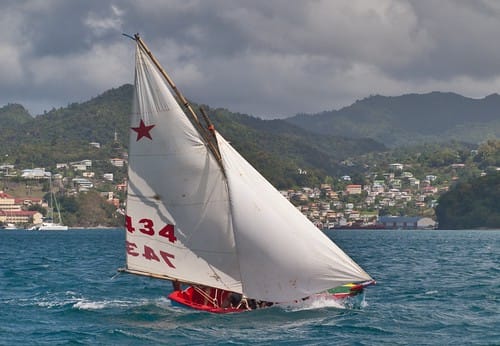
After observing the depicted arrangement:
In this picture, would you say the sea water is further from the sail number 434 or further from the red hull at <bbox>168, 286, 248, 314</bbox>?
the sail number 434

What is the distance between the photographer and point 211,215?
125 feet

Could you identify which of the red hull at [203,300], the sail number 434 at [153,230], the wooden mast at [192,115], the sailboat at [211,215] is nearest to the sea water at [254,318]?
the red hull at [203,300]

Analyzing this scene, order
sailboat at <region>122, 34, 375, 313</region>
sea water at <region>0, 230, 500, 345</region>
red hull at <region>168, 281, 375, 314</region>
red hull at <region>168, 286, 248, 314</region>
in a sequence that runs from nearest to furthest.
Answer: sea water at <region>0, 230, 500, 345</region> < sailboat at <region>122, 34, 375, 313</region> < red hull at <region>168, 286, 248, 314</region> < red hull at <region>168, 281, 375, 314</region>

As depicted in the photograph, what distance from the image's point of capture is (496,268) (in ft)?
233

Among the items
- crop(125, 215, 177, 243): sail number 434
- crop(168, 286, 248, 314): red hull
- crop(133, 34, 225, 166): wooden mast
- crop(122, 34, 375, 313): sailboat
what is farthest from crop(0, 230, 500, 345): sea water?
crop(133, 34, 225, 166): wooden mast

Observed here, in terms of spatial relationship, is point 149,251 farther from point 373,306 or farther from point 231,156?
point 373,306

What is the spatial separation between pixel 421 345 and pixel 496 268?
39469 mm

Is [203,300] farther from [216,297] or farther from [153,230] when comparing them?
[153,230]

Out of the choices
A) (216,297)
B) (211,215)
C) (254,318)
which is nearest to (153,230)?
(211,215)

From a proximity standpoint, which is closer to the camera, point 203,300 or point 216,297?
point 216,297

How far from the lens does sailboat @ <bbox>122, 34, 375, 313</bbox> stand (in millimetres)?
37406

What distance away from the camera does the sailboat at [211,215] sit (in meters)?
37.4

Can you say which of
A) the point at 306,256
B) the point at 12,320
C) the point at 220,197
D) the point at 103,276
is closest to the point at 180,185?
the point at 220,197

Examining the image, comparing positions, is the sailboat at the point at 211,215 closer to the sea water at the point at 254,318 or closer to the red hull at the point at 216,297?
the red hull at the point at 216,297
